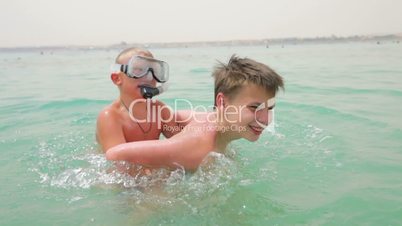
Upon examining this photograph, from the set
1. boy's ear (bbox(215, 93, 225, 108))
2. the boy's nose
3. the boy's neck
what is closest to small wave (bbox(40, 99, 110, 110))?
the boy's neck

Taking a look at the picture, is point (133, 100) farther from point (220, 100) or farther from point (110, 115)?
point (220, 100)

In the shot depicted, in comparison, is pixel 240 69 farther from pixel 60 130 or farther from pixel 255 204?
pixel 60 130

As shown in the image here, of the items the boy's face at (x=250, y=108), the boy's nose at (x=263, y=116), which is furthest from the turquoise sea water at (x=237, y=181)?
the boy's nose at (x=263, y=116)

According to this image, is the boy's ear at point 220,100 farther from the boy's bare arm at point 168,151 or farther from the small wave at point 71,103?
the small wave at point 71,103

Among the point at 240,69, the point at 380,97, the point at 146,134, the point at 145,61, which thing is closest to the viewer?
the point at 240,69

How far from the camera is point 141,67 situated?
154 inches

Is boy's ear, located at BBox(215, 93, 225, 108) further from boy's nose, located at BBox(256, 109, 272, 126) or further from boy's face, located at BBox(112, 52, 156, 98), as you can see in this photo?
boy's face, located at BBox(112, 52, 156, 98)

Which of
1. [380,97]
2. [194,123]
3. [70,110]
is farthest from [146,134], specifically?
[380,97]

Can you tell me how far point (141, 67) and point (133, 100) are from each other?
14.1 inches

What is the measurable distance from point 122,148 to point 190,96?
721 cm

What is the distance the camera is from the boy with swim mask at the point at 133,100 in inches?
153

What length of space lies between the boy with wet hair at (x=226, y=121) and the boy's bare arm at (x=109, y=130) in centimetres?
60

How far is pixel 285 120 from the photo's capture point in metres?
6.70

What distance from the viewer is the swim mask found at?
3.90 metres
